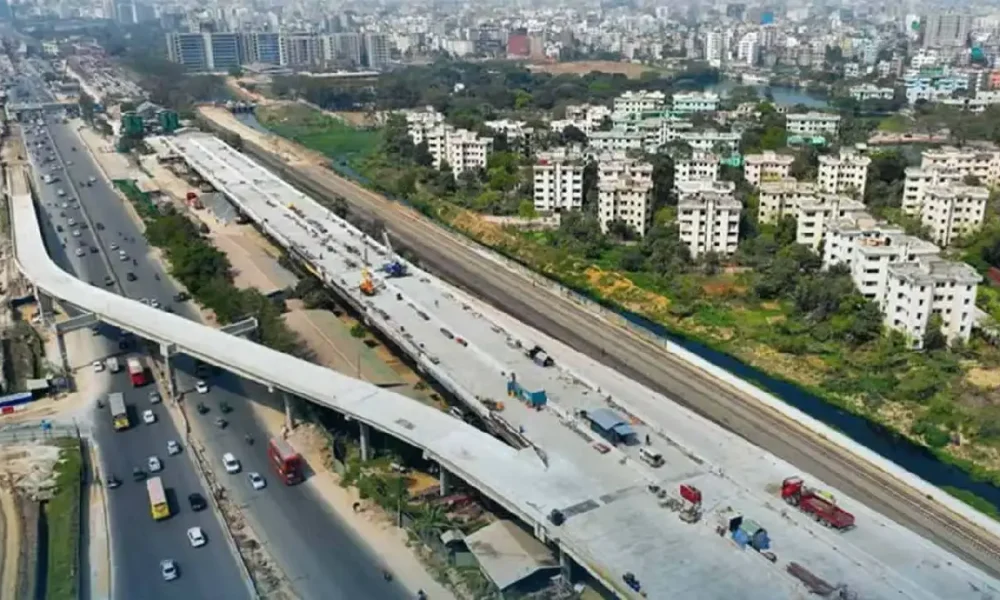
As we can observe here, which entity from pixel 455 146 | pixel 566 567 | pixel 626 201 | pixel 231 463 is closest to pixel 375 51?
pixel 455 146

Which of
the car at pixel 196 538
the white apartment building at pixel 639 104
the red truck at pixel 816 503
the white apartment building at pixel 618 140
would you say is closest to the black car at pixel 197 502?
the car at pixel 196 538

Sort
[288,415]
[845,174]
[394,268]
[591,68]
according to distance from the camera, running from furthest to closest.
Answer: [591,68]
[845,174]
[394,268]
[288,415]

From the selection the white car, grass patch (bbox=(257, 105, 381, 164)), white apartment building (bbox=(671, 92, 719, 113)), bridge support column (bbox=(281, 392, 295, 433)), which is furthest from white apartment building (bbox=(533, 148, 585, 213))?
the white car

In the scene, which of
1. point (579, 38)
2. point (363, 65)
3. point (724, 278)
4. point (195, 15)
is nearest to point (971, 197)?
point (724, 278)

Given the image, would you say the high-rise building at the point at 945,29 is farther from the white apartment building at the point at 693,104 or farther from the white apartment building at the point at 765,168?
→ the white apartment building at the point at 765,168

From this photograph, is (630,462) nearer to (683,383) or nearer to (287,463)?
(287,463)

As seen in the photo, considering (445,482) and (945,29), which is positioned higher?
(945,29)

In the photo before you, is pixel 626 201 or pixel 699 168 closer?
pixel 626 201
